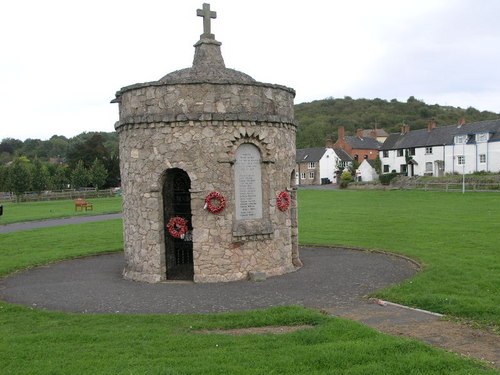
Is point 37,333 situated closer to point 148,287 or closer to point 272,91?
point 148,287

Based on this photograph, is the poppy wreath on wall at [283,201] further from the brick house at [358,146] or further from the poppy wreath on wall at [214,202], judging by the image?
the brick house at [358,146]

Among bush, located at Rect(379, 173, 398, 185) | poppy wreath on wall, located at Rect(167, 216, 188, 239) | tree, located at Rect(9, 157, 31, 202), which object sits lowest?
poppy wreath on wall, located at Rect(167, 216, 188, 239)

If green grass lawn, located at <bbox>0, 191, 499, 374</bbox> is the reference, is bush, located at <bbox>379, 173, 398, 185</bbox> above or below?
above

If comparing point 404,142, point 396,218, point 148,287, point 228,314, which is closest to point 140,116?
point 148,287

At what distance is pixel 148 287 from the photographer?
13.2m

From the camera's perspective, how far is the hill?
11812 centimetres

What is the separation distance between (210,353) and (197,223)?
252 inches

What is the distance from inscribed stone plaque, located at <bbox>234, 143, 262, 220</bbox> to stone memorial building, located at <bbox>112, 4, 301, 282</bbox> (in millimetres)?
28

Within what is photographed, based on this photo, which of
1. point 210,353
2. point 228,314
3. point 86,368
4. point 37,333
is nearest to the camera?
point 86,368

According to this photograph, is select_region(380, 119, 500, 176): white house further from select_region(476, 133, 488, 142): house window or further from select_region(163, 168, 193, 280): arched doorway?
select_region(163, 168, 193, 280): arched doorway

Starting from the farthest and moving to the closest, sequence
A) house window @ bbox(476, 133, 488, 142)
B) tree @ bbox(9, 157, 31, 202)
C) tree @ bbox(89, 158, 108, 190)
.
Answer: tree @ bbox(89, 158, 108, 190), house window @ bbox(476, 133, 488, 142), tree @ bbox(9, 157, 31, 202)

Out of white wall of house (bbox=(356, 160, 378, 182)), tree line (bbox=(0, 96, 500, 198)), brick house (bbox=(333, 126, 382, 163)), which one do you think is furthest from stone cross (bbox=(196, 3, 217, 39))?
brick house (bbox=(333, 126, 382, 163))

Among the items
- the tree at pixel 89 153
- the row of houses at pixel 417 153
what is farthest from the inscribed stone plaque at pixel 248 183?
the tree at pixel 89 153

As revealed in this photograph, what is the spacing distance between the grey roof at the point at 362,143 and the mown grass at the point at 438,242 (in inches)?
2207
